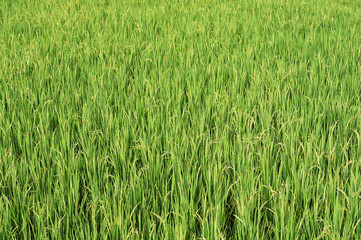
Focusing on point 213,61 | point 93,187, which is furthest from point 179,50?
point 93,187

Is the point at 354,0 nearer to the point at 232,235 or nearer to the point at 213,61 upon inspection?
the point at 213,61

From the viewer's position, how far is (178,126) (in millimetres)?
1753

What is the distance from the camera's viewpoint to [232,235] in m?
1.28

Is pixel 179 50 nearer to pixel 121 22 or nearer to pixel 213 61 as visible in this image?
pixel 213 61


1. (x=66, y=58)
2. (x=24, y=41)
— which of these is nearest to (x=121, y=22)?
(x=24, y=41)

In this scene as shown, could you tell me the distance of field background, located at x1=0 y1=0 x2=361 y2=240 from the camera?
1.23 m

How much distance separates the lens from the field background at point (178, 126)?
123 centimetres

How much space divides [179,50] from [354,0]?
399 centimetres

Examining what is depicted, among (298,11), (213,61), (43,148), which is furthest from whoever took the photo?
(298,11)

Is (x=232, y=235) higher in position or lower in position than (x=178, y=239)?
lower

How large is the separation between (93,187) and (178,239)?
400 millimetres

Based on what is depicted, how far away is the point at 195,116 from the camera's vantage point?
1.84 meters

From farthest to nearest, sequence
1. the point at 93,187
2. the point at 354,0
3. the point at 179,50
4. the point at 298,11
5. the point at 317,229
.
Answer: the point at 354,0, the point at 298,11, the point at 179,50, the point at 93,187, the point at 317,229

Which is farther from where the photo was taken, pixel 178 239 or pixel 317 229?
pixel 317 229
